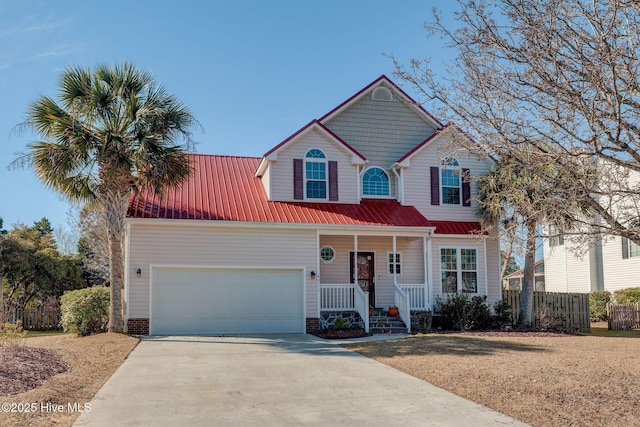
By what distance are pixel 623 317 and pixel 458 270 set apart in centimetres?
885

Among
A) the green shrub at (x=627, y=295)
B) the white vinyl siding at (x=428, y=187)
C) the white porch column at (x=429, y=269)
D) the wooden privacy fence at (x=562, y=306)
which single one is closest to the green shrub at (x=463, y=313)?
the white porch column at (x=429, y=269)

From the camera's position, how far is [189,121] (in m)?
18.4

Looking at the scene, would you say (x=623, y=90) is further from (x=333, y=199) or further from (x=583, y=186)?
(x=333, y=199)

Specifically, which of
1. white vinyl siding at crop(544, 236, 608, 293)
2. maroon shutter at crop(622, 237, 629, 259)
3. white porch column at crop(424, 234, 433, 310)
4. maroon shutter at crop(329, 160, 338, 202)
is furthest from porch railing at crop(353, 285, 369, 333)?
maroon shutter at crop(622, 237, 629, 259)

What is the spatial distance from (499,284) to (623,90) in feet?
49.1

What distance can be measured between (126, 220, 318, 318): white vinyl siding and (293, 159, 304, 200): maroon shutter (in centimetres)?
205

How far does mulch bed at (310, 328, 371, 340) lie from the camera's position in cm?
1800

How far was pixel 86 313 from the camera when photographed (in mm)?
18062

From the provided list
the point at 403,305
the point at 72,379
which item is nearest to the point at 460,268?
the point at 403,305

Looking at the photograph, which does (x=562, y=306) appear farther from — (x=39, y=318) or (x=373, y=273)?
(x=39, y=318)

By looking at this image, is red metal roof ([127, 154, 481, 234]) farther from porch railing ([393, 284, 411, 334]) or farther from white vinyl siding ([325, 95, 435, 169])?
porch railing ([393, 284, 411, 334])

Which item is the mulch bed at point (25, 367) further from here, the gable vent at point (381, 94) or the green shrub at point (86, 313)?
the gable vent at point (381, 94)

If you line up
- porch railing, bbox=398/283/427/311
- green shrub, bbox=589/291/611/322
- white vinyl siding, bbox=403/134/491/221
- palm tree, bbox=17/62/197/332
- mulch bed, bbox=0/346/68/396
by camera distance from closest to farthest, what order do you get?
mulch bed, bbox=0/346/68/396 < palm tree, bbox=17/62/197/332 < porch railing, bbox=398/283/427/311 < white vinyl siding, bbox=403/134/491/221 < green shrub, bbox=589/291/611/322

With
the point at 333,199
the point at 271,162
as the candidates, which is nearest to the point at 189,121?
the point at 271,162
